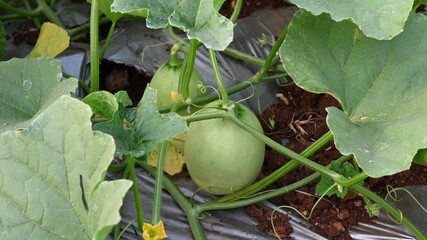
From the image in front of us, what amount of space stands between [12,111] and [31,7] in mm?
979

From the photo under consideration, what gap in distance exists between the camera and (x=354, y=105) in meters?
1.47

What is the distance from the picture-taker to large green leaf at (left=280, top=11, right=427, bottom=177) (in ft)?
4.66

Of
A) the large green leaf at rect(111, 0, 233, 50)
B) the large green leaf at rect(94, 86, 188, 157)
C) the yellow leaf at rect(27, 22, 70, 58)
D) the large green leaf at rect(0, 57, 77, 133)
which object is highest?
the large green leaf at rect(111, 0, 233, 50)

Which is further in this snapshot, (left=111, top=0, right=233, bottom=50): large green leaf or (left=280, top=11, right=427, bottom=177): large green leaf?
(left=280, top=11, right=427, bottom=177): large green leaf

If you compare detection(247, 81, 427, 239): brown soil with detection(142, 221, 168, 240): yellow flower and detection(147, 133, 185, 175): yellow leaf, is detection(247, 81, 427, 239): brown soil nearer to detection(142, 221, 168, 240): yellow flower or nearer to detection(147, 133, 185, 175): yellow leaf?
detection(147, 133, 185, 175): yellow leaf

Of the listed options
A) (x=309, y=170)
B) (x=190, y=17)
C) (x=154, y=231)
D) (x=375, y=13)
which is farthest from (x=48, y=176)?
(x=309, y=170)

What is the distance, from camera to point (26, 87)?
1.50m

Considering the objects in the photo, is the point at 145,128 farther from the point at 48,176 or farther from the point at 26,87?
the point at 26,87

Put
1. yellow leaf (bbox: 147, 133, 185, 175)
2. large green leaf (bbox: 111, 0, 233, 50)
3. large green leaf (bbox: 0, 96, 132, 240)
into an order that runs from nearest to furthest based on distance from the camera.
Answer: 1. large green leaf (bbox: 0, 96, 132, 240)
2. large green leaf (bbox: 111, 0, 233, 50)
3. yellow leaf (bbox: 147, 133, 185, 175)

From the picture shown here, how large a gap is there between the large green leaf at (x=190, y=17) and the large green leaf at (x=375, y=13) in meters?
0.20

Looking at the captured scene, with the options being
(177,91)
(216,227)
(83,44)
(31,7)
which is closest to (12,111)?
(177,91)

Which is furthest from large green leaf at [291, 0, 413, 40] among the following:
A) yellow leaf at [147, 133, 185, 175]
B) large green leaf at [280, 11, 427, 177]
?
yellow leaf at [147, 133, 185, 175]

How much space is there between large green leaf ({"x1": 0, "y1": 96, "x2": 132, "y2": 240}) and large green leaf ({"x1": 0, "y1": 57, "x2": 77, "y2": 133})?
28cm

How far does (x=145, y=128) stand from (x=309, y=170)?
0.67m
